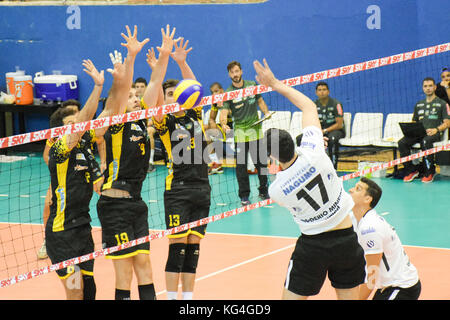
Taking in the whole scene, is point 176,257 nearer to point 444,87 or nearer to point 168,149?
point 168,149

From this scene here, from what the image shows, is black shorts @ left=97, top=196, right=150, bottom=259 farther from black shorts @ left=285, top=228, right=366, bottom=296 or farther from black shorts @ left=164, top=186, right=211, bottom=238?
black shorts @ left=285, top=228, right=366, bottom=296

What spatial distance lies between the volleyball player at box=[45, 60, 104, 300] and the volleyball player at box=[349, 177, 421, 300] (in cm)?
255

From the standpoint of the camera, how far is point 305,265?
638cm

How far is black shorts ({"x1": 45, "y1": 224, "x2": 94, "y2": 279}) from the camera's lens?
6.89 metres

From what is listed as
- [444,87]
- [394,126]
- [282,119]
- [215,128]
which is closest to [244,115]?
[215,128]

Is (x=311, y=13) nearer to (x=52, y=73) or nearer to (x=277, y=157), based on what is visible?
(x=52, y=73)

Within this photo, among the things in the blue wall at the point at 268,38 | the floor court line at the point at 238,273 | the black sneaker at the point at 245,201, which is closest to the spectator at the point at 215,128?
the black sneaker at the point at 245,201

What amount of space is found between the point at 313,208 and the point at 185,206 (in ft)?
6.53

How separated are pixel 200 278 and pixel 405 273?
126 inches

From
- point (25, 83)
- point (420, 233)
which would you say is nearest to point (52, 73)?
point (25, 83)

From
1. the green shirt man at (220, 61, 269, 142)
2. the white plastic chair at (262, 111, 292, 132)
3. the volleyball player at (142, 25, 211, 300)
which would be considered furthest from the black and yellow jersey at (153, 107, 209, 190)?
the white plastic chair at (262, 111, 292, 132)

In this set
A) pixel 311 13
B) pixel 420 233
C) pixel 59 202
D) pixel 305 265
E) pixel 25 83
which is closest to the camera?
pixel 305 265
